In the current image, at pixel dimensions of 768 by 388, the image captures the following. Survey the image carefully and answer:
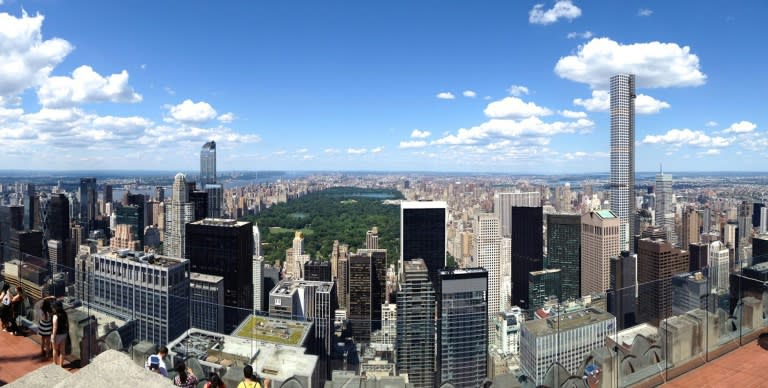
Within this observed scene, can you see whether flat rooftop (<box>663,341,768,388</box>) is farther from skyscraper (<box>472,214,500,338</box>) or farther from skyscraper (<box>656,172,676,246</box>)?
skyscraper (<box>656,172,676,246</box>)

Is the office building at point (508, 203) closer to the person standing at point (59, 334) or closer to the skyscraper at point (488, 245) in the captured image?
the skyscraper at point (488, 245)

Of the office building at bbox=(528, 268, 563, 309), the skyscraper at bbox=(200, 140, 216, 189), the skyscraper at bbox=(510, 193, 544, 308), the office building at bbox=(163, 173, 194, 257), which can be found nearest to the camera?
Result: the office building at bbox=(528, 268, 563, 309)

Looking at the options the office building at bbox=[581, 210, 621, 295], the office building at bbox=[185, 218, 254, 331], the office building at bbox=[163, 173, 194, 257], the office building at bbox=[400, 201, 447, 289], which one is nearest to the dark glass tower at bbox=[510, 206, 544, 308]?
the office building at bbox=[581, 210, 621, 295]

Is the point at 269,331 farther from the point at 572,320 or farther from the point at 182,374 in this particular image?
the point at 572,320

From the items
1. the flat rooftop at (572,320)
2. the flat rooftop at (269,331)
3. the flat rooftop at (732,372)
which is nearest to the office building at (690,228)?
the flat rooftop at (572,320)

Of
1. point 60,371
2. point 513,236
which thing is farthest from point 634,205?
point 60,371

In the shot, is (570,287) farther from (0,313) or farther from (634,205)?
(0,313)
